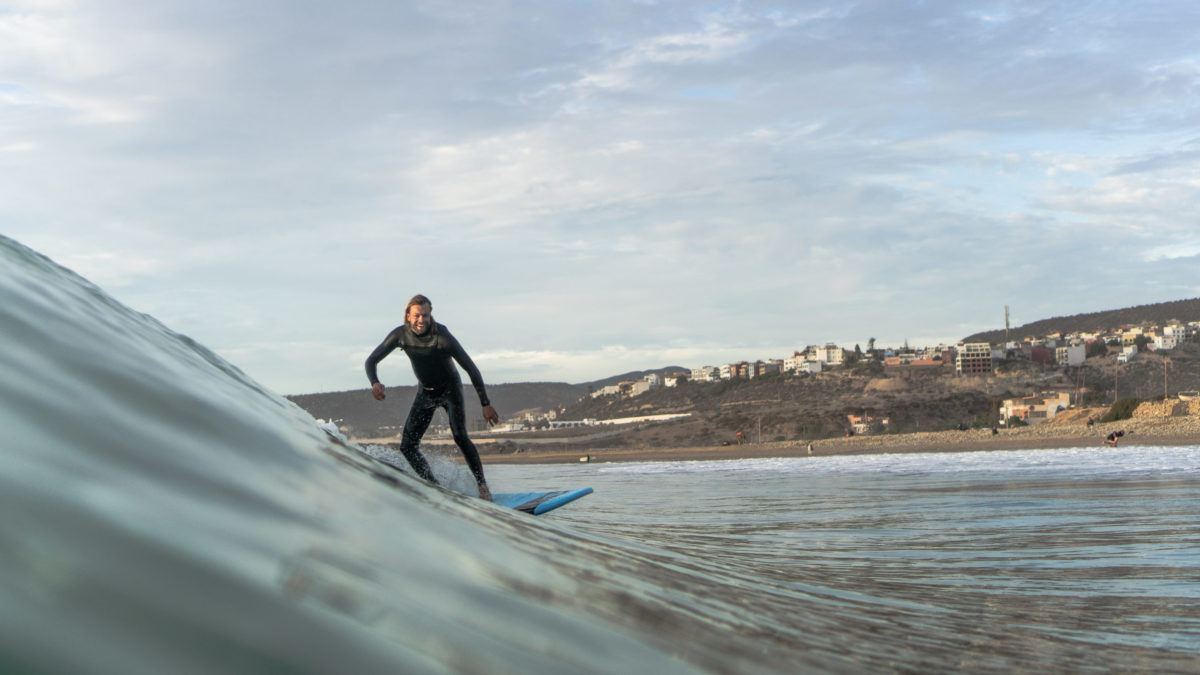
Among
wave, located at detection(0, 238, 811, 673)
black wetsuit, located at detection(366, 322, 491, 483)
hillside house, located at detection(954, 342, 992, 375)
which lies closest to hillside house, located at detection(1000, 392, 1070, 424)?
hillside house, located at detection(954, 342, 992, 375)

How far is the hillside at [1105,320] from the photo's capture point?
474ft

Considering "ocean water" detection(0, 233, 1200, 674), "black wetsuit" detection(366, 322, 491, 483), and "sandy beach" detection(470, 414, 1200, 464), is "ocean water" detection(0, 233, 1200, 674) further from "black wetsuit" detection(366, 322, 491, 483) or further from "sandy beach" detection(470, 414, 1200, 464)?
"sandy beach" detection(470, 414, 1200, 464)

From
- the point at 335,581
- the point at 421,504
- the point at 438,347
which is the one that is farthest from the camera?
the point at 438,347

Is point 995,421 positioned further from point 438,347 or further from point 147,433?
point 147,433

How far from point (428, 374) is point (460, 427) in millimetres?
537

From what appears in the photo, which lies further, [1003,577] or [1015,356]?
[1015,356]

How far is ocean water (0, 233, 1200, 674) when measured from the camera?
2.70 feet

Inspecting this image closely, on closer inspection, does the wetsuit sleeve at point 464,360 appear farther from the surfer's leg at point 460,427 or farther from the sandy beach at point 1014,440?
the sandy beach at point 1014,440

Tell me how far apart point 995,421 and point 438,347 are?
7767 cm

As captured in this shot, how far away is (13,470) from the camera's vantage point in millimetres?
922

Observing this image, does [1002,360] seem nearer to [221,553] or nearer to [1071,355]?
[1071,355]

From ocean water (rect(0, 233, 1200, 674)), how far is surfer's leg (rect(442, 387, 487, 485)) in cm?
494

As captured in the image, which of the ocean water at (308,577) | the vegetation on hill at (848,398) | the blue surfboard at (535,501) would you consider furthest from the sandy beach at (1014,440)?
the ocean water at (308,577)

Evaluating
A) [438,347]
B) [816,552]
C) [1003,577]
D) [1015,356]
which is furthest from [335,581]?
[1015,356]
